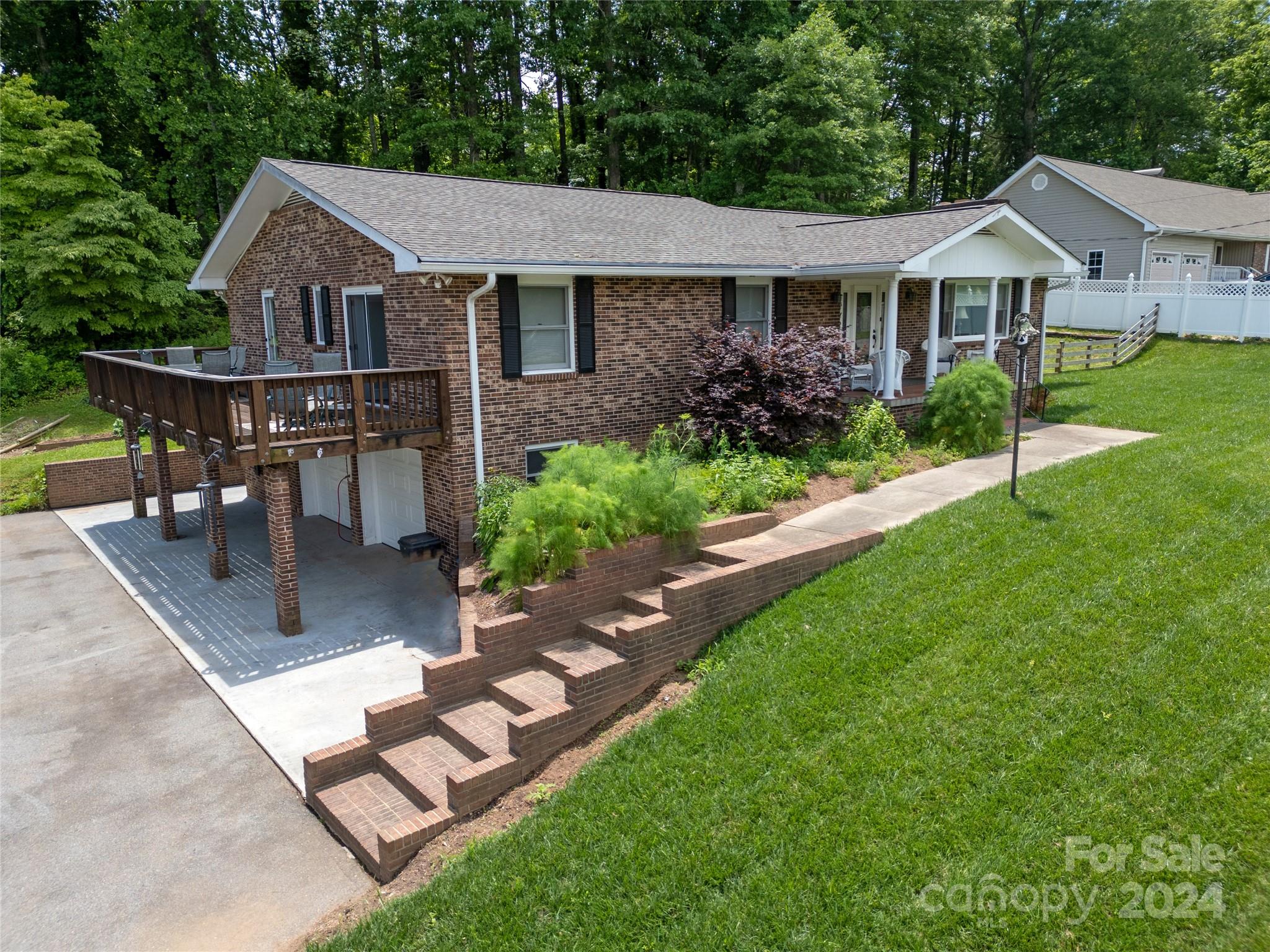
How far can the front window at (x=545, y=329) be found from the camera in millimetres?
11734

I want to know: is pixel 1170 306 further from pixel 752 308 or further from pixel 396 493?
pixel 396 493

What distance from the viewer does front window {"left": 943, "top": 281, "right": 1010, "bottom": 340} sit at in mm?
17641

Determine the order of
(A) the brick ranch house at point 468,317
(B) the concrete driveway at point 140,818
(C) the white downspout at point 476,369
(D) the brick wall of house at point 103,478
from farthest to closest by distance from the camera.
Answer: (D) the brick wall of house at point 103,478 < (C) the white downspout at point 476,369 < (A) the brick ranch house at point 468,317 < (B) the concrete driveway at point 140,818

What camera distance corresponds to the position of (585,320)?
1205 centimetres

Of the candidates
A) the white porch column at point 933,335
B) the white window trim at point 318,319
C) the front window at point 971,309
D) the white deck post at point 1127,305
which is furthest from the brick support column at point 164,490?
the white deck post at point 1127,305

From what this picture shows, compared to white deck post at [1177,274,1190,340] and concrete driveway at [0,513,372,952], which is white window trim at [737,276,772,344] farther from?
white deck post at [1177,274,1190,340]

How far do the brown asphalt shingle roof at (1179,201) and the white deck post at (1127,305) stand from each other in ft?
10.4

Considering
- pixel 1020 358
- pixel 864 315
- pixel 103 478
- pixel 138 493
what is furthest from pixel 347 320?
pixel 864 315

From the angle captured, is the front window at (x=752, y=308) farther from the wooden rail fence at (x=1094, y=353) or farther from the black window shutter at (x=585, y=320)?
the wooden rail fence at (x=1094, y=353)

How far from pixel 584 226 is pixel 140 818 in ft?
33.5

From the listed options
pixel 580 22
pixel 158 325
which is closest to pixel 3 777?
pixel 158 325

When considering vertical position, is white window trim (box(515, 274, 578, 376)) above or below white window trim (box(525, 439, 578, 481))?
above

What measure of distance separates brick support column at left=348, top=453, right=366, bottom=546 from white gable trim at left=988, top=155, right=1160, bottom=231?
25.4 meters

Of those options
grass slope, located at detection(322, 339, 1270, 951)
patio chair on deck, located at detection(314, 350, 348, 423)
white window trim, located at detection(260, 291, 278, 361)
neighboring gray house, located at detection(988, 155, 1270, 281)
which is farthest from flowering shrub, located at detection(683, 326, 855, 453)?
neighboring gray house, located at detection(988, 155, 1270, 281)
